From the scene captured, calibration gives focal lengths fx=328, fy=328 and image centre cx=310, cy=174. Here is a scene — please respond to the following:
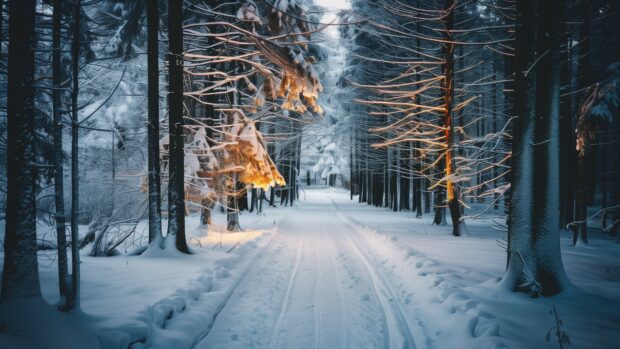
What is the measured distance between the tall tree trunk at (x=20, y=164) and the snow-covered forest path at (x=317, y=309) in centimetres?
216

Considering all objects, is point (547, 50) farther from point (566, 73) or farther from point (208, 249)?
point (566, 73)

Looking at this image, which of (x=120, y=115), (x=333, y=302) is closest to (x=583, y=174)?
(x=333, y=302)

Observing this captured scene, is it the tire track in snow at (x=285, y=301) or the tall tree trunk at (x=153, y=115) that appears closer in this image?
the tire track in snow at (x=285, y=301)

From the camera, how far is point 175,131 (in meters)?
8.69

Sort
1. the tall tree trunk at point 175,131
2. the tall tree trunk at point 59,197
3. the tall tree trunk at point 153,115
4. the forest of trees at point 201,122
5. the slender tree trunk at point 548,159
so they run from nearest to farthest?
the forest of trees at point 201,122, the tall tree trunk at point 59,197, the slender tree trunk at point 548,159, the tall tree trunk at point 153,115, the tall tree trunk at point 175,131

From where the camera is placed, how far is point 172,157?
8.67 metres

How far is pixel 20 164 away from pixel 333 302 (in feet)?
15.7

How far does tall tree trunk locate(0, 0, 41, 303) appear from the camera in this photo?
3600mm

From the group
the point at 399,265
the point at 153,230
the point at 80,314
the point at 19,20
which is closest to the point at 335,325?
the point at 80,314

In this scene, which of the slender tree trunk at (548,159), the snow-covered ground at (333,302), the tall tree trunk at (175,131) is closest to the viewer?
the snow-covered ground at (333,302)

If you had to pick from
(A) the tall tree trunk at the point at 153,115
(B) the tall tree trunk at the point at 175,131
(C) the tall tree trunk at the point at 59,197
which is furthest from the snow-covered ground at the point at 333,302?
(A) the tall tree trunk at the point at 153,115

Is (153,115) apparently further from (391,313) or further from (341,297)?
(391,313)

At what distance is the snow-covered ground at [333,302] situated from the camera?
421cm

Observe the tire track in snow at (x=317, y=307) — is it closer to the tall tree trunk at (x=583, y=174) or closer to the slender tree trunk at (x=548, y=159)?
the slender tree trunk at (x=548, y=159)
